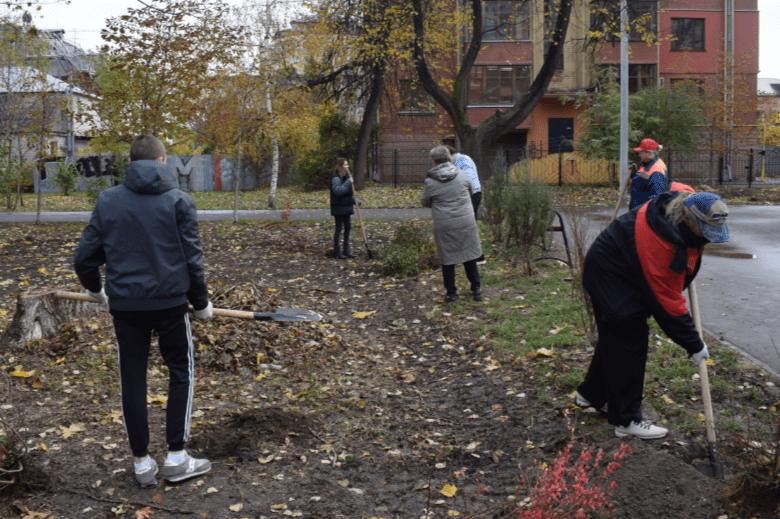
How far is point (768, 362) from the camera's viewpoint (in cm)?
523

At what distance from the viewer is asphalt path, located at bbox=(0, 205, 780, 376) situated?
589cm

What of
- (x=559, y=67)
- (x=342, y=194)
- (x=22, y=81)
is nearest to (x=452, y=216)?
(x=342, y=194)

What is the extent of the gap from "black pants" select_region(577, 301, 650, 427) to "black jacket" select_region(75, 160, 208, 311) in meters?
2.40

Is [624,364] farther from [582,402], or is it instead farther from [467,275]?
[467,275]

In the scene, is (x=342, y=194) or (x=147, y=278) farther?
(x=342, y=194)

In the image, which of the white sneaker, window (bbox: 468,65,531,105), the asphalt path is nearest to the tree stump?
the white sneaker

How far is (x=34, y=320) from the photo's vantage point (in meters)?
5.75

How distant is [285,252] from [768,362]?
28.2 feet

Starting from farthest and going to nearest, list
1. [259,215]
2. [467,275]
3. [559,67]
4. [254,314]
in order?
[559,67] < [259,215] < [467,275] < [254,314]

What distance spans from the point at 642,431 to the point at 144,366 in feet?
9.34

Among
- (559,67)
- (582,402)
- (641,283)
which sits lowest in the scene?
(582,402)

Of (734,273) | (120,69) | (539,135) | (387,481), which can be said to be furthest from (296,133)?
(387,481)

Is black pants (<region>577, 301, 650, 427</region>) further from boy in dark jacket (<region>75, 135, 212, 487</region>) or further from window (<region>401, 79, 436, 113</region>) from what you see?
window (<region>401, 79, 436, 113</region>)

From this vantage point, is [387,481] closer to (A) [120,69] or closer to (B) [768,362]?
(B) [768,362]
